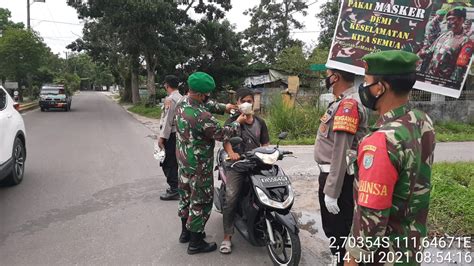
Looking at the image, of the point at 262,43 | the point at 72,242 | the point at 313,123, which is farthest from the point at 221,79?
the point at 72,242

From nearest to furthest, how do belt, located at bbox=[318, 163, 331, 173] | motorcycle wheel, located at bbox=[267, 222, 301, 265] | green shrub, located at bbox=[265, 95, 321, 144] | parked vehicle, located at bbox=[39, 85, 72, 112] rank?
A: belt, located at bbox=[318, 163, 331, 173], motorcycle wheel, located at bbox=[267, 222, 301, 265], green shrub, located at bbox=[265, 95, 321, 144], parked vehicle, located at bbox=[39, 85, 72, 112]

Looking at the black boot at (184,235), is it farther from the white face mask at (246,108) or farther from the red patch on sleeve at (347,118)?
the red patch on sleeve at (347,118)

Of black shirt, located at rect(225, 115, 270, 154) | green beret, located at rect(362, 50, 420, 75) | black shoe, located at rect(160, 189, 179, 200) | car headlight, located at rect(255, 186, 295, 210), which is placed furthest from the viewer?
black shoe, located at rect(160, 189, 179, 200)

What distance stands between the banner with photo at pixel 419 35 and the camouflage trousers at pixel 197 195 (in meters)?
2.58

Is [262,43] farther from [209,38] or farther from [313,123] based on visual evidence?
[313,123]

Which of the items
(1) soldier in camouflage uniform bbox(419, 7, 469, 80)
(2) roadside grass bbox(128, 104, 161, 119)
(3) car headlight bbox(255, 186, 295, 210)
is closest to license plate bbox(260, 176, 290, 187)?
(3) car headlight bbox(255, 186, 295, 210)

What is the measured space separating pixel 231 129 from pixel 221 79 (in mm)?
22016

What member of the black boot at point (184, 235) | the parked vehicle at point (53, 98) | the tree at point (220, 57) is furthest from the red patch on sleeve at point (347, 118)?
the parked vehicle at point (53, 98)

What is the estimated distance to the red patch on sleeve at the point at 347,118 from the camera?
9.07ft

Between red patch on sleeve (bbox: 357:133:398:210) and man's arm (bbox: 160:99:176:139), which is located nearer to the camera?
red patch on sleeve (bbox: 357:133:398:210)

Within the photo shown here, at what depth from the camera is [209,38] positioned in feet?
81.3

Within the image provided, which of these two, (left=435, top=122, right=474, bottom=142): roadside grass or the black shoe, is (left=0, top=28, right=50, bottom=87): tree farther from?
(left=435, top=122, right=474, bottom=142): roadside grass

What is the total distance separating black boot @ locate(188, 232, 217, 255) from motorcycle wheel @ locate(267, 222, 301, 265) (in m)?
0.65

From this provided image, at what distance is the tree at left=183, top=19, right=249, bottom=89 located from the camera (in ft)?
80.9
